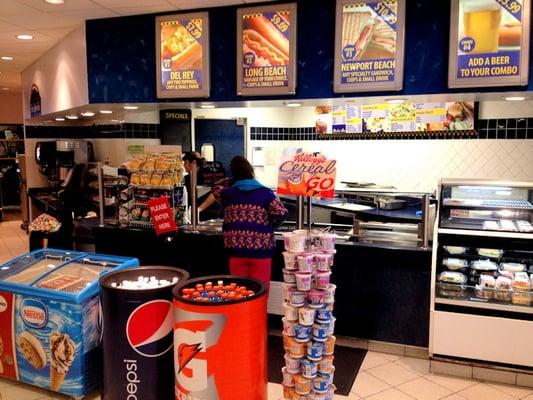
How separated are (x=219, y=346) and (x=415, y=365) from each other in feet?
6.91

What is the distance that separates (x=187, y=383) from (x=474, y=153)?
17.5ft

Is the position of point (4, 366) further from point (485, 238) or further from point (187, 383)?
point (485, 238)

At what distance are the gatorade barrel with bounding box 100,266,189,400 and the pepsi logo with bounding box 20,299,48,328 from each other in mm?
615

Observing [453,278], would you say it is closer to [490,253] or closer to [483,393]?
[490,253]

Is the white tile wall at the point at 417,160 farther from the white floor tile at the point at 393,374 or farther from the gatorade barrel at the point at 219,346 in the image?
the gatorade barrel at the point at 219,346

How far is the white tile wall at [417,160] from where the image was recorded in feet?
20.6

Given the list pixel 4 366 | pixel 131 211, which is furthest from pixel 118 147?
pixel 4 366

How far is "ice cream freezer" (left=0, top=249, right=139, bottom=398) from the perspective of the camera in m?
3.34

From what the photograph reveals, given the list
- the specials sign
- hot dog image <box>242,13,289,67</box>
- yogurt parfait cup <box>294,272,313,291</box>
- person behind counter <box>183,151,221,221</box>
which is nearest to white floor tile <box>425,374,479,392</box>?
yogurt parfait cup <box>294,272,313,291</box>

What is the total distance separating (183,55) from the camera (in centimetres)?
455

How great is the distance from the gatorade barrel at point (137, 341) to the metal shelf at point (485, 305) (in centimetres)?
217

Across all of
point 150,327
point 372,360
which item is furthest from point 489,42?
point 150,327

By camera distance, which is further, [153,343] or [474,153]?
[474,153]

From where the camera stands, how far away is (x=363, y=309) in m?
4.25
